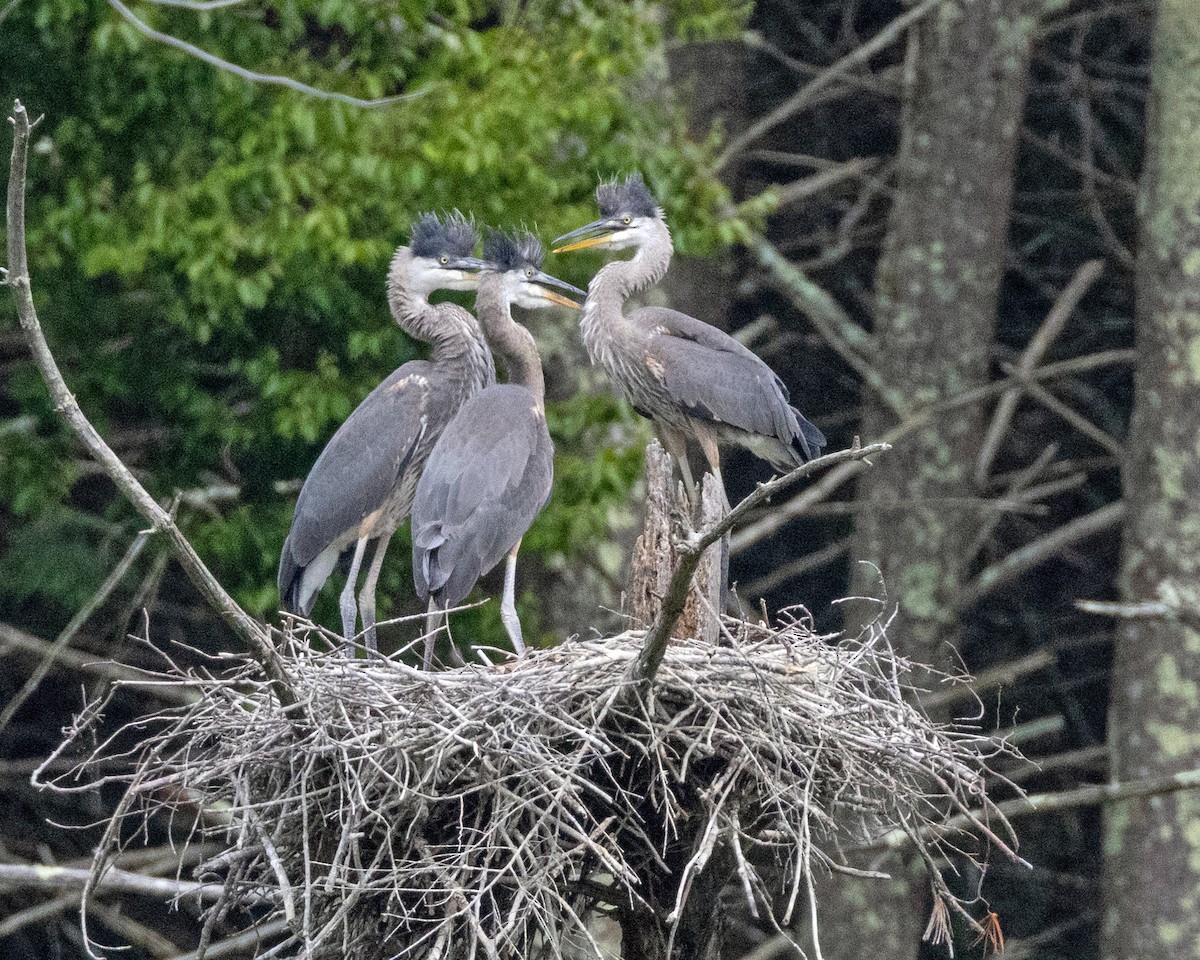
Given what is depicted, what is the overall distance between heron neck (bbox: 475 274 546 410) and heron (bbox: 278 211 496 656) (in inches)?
4.9

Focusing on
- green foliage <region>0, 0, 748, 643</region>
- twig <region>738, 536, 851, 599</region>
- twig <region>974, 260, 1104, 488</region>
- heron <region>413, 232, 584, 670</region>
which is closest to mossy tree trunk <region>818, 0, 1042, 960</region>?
twig <region>974, 260, 1104, 488</region>

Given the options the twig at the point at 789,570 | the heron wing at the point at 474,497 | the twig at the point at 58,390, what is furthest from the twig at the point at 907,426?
the twig at the point at 58,390

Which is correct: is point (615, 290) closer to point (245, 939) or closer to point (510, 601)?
point (510, 601)

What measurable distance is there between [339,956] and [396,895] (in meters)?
0.65

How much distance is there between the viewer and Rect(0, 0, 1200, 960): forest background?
711cm

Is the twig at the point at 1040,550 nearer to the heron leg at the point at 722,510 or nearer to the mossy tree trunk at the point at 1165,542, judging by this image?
the mossy tree trunk at the point at 1165,542

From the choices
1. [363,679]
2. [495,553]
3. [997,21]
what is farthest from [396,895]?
[997,21]

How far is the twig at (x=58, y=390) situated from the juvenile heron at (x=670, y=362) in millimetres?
2607

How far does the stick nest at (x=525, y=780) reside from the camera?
3.79 metres

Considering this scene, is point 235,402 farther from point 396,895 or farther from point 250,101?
point 396,895

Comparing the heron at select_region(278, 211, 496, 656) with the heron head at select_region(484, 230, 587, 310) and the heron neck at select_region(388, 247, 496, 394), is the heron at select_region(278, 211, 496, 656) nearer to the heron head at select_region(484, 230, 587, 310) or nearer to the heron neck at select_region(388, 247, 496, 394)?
the heron neck at select_region(388, 247, 496, 394)

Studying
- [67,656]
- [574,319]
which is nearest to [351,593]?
[574,319]

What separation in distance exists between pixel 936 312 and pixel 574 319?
1.91 metres

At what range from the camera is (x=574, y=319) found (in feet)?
25.3
